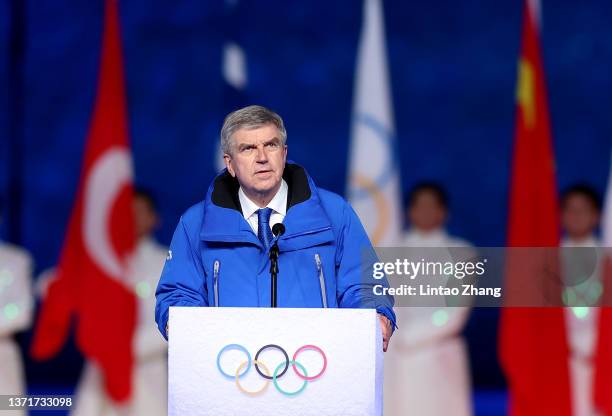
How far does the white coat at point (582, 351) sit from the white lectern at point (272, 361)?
9.17 feet

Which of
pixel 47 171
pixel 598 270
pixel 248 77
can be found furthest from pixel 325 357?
pixel 47 171

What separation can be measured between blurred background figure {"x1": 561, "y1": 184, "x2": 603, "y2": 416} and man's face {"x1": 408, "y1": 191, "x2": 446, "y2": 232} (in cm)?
62

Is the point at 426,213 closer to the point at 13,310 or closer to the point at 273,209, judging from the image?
the point at 13,310

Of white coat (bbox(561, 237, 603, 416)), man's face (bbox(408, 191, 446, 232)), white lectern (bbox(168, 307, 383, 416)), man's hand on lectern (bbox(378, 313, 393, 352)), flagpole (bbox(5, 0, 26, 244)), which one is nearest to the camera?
white lectern (bbox(168, 307, 383, 416))

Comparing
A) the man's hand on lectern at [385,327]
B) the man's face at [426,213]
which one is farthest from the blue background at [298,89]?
the man's hand on lectern at [385,327]

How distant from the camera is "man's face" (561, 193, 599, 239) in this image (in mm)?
5238

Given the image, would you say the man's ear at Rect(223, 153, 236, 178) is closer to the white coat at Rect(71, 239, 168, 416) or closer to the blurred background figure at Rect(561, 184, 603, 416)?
the blurred background figure at Rect(561, 184, 603, 416)

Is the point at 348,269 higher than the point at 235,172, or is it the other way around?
the point at 235,172

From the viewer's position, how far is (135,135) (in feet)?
20.2

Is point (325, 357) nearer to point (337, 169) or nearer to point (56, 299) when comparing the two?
point (56, 299)

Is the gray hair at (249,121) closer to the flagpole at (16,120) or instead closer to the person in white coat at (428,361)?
the person in white coat at (428,361)

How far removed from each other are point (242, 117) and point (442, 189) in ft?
10.2

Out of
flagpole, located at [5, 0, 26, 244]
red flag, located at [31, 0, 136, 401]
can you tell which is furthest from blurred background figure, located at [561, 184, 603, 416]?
flagpole, located at [5, 0, 26, 244]

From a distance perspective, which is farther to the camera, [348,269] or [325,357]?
[348,269]
